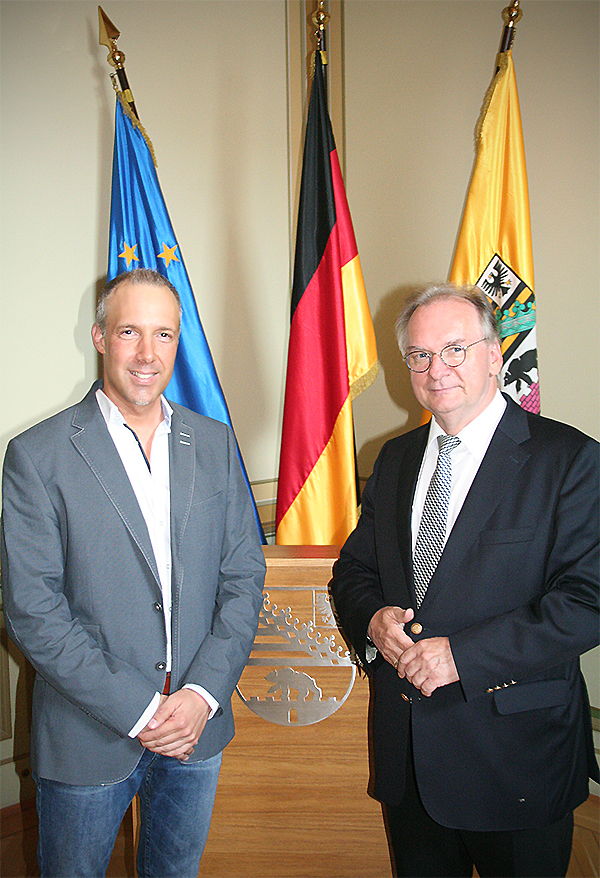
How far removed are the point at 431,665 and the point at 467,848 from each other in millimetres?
451

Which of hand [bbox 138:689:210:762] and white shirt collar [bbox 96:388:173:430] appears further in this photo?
Answer: white shirt collar [bbox 96:388:173:430]

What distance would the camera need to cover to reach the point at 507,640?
1.34 m

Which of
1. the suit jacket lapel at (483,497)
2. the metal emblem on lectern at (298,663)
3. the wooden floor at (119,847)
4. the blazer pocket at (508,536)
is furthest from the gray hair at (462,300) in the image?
the wooden floor at (119,847)

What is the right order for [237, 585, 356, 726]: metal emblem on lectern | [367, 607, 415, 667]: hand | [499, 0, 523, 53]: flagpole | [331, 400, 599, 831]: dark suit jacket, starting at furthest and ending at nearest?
[499, 0, 523, 53]: flagpole, [237, 585, 356, 726]: metal emblem on lectern, [367, 607, 415, 667]: hand, [331, 400, 599, 831]: dark suit jacket

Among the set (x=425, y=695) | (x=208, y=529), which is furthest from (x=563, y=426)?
(x=208, y=529)

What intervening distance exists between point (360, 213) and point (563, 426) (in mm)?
2200

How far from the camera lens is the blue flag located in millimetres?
2496

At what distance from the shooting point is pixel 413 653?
4.60 ft

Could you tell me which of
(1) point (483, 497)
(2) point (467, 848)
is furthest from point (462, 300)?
(2) point (467, 848)

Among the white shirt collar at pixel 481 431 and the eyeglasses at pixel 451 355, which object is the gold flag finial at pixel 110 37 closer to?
the eyeglasses at pixel 451 355

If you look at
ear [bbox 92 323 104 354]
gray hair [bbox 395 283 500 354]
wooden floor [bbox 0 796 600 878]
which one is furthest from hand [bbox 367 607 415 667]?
wooden floor [bbox 0 796 600 878]

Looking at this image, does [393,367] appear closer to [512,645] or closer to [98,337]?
[98,337]

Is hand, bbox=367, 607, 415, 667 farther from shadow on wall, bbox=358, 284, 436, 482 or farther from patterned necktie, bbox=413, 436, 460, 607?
shadow on wall, bbox=358, 284, 436, 482

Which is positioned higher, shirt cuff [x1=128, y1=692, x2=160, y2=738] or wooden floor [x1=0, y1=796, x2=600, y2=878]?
shirt cuff [x1=128, y1=692, x2=160, y2=738]
